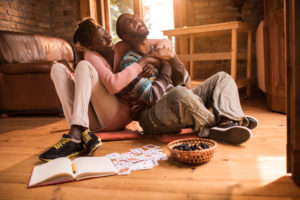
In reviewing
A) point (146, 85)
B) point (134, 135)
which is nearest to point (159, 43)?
point (146, 85)

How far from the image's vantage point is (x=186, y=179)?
1.26m

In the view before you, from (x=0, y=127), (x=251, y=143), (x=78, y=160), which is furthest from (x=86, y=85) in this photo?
(x=0, y=127)

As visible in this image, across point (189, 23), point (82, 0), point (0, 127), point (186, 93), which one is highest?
point (82, 0)

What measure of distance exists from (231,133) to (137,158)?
1.98ft

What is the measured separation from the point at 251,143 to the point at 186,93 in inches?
20.4

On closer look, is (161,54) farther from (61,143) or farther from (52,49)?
(52,49)

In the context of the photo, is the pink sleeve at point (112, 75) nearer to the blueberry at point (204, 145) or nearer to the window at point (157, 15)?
the blueberry at point (204, 145)

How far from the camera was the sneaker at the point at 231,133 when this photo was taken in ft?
5.40

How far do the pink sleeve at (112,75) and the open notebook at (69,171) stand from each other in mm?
565

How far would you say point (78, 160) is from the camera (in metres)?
1.44

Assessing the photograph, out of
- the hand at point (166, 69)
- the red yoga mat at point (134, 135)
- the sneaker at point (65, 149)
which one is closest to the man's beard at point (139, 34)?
the hand at point (166, 69)

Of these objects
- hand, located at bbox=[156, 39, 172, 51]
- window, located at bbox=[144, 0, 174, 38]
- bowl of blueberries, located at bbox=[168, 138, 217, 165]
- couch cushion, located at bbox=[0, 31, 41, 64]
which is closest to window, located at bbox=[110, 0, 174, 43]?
window, located at bbox=[144, 0, 174, 38]

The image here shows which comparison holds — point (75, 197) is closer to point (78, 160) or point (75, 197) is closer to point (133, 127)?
point (78, 160)

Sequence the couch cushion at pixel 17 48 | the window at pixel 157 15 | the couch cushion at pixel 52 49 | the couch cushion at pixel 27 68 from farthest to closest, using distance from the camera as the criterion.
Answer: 1. the window at pixel 157 15
2. the couch cushion at pixel 52 49
3. the couch cushion at pixel 17 48
4. the couch cushion at pixel 27 68
